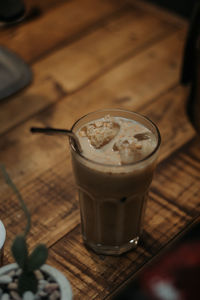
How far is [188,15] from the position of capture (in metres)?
1.85

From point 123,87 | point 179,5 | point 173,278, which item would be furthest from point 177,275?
point 179,5

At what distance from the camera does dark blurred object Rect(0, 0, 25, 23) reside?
4.31ft

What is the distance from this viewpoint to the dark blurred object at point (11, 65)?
1.32 metres

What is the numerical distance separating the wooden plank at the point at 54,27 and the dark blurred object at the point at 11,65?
0.07 meters

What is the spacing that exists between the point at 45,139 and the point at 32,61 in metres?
0.42

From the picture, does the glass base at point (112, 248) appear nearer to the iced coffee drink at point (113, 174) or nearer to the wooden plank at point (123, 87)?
the iced coffee drink at point (113, 174)

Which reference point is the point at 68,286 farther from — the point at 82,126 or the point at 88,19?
the point at 88,19

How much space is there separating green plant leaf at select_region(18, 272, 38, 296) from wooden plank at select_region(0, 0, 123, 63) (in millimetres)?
964

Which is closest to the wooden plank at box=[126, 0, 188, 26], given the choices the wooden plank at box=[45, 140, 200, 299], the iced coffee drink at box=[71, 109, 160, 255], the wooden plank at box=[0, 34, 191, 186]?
the wooden plank at box=[0, 34, 191, 186]

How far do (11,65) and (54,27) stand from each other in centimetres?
31

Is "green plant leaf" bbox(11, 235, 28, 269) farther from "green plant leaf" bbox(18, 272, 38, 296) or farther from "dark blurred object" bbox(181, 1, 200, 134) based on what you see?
"dark blurred object" bbox(181, 1, 200, 134)

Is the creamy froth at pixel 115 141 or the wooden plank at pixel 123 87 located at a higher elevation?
the creamy froth at pixel 115 141

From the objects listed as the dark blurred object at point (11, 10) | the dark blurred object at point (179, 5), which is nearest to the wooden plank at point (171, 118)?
the dark blurred object at point (11, 10)

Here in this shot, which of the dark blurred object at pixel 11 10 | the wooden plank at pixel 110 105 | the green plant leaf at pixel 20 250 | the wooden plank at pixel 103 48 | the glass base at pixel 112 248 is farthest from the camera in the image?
the wooden plank at pixel 103 48
